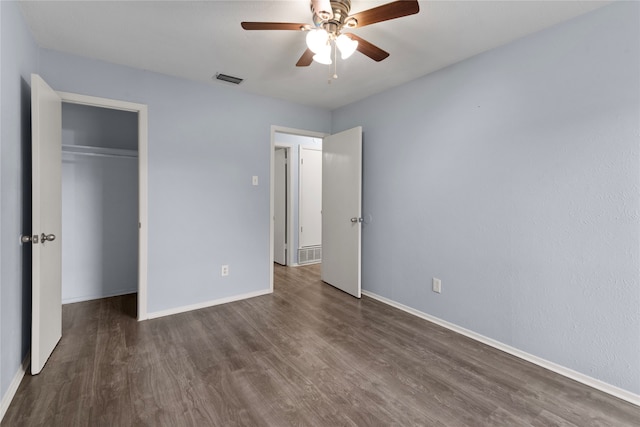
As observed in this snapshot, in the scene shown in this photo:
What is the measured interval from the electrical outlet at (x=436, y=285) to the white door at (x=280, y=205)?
280cm

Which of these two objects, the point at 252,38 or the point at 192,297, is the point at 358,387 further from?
the point at 252,38

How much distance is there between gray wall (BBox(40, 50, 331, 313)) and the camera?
9.29 ft

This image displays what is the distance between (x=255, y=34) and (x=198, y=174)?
1532 mm

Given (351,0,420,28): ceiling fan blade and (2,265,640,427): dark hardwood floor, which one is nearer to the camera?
(351,0,420,28): ceiling fan blade

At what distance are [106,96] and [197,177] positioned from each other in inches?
40.3

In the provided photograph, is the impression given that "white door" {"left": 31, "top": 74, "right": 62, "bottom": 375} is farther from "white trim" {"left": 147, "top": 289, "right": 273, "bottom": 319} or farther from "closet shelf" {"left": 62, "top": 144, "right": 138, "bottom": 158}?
"closet shelf" {"left": 62, "top": 144, "right": 138, "bottom": 158}

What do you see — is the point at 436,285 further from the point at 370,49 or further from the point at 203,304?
the point at 203,304

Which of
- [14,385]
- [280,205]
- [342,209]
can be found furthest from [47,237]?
[280,205]

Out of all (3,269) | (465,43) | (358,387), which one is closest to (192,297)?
(3,269)

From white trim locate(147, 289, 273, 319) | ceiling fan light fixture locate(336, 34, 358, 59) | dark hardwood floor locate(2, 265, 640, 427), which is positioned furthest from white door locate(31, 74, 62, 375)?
ceiling fan light fixture locate(336, 34, 358, 59)

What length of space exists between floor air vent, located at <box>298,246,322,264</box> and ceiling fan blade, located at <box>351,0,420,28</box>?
3914 mm

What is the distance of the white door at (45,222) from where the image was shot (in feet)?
6.40

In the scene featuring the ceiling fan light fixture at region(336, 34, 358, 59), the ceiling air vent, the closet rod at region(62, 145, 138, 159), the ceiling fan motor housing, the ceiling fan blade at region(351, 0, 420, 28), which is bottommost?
the closet rod at region(62, 145, 138, 159)

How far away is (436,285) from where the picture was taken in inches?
114
